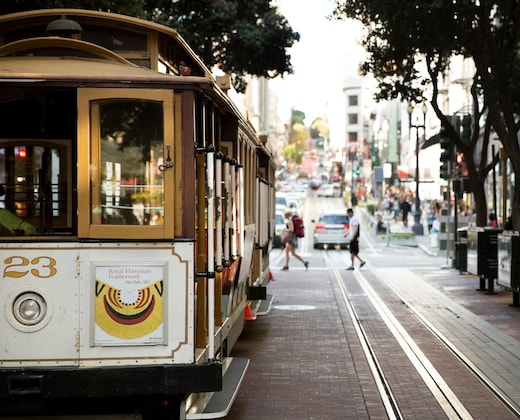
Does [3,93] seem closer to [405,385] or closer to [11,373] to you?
[11,373]

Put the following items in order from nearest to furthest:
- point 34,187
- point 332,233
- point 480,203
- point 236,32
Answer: point 34,187, point 480,203, point 236,32, point 332,233

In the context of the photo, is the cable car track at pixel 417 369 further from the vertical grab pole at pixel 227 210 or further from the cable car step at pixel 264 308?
the vertical grab pole at pixel 227 210

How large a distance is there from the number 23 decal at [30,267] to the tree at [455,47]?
47.4ft

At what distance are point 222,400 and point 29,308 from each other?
175cm

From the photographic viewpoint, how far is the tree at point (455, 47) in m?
22.2

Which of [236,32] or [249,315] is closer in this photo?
[249,315]

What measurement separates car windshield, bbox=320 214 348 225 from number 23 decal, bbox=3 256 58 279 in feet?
118

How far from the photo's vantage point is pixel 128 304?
7754 millimetres

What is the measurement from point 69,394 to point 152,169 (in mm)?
1679

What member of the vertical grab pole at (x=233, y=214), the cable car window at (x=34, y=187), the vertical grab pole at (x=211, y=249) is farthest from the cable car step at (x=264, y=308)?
the vertical grab pole at (x=211, y=249)

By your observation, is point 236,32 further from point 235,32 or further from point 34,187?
point 34,187

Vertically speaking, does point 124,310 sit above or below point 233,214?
below

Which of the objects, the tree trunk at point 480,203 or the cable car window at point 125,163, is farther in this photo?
the tree trunk at point 480,203

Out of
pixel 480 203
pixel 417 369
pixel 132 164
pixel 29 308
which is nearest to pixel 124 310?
pixel 29 308
